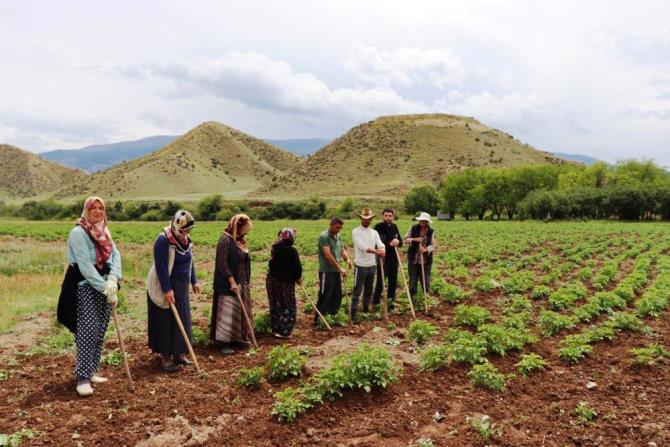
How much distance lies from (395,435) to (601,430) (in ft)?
6.85

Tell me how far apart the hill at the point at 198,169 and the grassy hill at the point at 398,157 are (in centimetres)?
1637

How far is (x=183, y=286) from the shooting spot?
21.7 feet

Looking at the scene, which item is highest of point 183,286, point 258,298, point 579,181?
point 579,181

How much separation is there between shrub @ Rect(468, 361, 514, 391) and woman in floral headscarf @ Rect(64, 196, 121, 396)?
4347mm

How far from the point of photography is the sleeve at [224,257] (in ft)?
24.3

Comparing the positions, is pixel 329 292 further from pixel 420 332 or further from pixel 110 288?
pixel 110 288

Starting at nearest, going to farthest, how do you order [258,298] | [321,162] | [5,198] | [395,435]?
[395,435] → [258,298] → [321,162] → [5,198]

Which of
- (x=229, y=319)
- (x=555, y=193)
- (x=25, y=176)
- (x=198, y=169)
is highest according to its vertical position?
(x=198, y=169)

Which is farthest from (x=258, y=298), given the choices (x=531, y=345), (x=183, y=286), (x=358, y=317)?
(x=531, y=345)

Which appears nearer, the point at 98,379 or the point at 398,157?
the point at 98,379

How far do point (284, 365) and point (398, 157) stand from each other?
316 feet

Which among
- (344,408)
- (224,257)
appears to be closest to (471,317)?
(344,408)

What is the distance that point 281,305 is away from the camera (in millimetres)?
8336

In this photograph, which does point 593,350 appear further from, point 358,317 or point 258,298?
point 258,298
